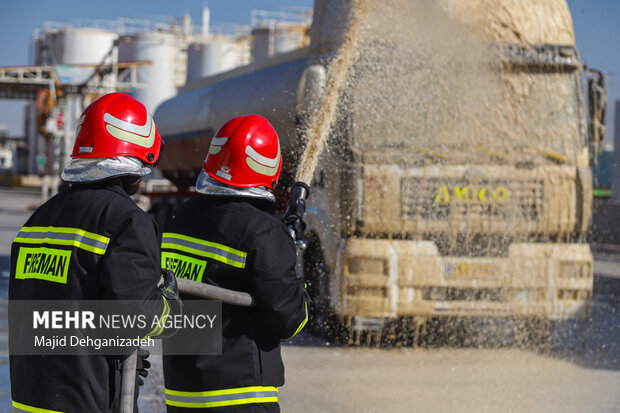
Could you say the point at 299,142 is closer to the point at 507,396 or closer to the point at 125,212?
the point at 507,396

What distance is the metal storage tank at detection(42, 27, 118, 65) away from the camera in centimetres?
5859

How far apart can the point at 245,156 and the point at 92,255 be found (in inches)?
32.7

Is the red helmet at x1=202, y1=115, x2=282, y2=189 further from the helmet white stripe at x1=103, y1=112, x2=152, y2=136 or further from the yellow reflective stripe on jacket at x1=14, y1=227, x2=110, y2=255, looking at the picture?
the yellow reflective stripe on jacket at x1=14, y1=227, x2=110, y2=255

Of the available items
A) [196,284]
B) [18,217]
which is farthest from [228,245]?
[18,217]

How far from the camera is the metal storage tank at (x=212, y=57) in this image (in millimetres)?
48562

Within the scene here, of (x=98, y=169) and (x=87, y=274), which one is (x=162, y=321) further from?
(x=98, y=169)

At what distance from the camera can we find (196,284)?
3043 millimetres

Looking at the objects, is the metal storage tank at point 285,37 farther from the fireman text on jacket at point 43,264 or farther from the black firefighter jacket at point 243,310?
the fireman text on jacket at point 43,264

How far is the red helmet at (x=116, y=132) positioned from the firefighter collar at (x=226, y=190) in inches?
12.0

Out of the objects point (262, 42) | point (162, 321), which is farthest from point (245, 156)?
point (262, 42)

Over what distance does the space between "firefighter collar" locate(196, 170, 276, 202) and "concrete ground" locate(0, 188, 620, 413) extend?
302 centimetres

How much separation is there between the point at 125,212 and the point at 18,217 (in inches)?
1033

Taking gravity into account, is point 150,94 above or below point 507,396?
above

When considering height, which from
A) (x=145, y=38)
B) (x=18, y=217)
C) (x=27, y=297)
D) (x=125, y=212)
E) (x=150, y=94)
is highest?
(x=145, y=38)
